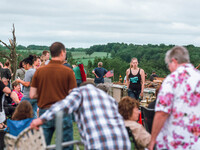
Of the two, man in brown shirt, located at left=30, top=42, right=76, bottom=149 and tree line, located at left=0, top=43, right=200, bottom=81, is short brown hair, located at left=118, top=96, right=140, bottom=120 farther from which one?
tree line, located at left=0, top=43, right=200, bottom=81

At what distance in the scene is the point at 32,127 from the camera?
2.77 meters

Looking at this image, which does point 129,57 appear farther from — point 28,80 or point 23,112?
point 23,112

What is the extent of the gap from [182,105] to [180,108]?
31mm

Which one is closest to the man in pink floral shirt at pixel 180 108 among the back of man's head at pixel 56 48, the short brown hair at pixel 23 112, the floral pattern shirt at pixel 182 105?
the floral pattern shirt at pixel 182 105

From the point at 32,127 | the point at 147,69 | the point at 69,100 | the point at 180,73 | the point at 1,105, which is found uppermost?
the point at 180,73

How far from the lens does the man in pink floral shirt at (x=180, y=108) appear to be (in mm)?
2734

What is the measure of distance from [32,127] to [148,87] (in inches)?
355

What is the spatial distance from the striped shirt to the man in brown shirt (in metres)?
0.95

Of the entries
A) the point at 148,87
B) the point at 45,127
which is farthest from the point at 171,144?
the point at 148,87

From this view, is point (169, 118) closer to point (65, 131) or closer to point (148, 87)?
point (65, 131)

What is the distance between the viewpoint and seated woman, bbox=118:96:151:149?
3.63 metres

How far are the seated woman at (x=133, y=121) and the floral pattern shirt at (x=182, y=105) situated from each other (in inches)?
32.9

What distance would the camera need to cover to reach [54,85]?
12.4ft

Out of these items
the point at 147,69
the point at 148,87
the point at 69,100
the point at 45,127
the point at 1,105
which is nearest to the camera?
the point at 69,100
